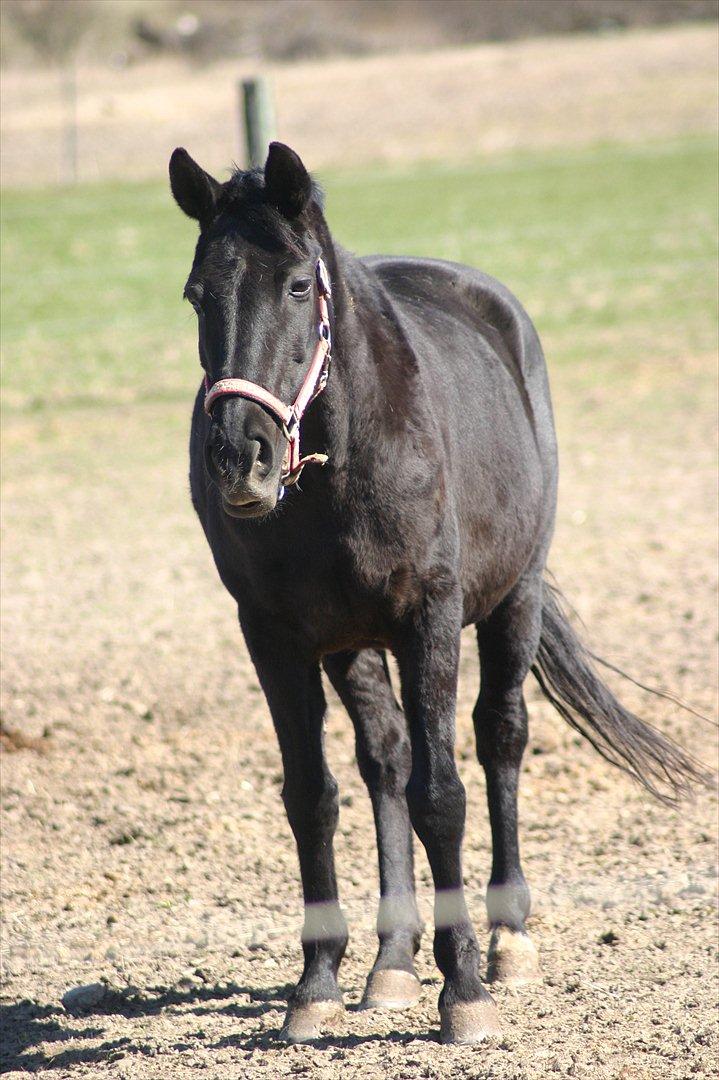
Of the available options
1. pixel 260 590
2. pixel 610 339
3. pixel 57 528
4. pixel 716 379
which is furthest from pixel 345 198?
pixel 260 590

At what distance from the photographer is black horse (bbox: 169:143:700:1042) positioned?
9.04 ft

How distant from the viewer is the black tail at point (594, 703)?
4.24 m

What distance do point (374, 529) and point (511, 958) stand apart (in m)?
1.31

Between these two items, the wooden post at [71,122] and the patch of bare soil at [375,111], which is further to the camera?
the patch of bare soil at [375,111]

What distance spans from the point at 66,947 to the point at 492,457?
6.08 feet

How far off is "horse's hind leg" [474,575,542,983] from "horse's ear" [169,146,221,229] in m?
1.53

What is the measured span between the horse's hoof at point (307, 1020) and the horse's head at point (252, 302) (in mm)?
1342

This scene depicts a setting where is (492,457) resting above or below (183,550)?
above

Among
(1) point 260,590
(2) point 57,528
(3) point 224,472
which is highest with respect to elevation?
(3) point 224,472

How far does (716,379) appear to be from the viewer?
1098cm

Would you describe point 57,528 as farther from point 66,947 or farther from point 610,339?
point 610,339

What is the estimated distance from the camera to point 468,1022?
3.21 m

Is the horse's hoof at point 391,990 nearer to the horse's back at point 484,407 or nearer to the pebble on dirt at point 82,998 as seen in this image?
the pebble on dirt at point 82,998

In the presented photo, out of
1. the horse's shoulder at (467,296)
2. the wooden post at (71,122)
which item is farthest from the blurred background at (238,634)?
the wooden post at (71,122)
